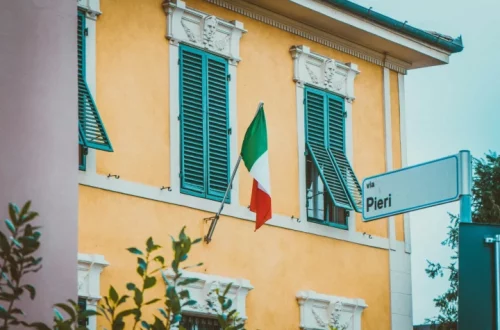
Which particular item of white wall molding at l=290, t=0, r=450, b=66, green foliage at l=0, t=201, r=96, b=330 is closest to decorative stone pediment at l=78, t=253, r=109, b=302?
white wall molding at l=290, t=0, r=450, b=66

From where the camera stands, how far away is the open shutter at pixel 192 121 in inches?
571

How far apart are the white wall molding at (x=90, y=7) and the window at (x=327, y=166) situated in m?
3.60

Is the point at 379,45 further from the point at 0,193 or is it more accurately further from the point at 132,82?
the point at 0,193

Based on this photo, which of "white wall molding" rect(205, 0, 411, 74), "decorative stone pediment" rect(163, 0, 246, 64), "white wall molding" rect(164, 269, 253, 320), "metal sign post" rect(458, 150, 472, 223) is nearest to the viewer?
"metal sign post" rect(458, 150, 472, 223)

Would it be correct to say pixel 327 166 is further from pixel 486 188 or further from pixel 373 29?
pixel 486 188

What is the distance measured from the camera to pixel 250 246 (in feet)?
49.7

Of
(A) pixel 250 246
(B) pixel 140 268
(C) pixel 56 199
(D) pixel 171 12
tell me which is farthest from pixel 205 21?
(B) pixel 140 268

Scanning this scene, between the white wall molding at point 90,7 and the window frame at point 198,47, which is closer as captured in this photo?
the white wall molding at point 90,7

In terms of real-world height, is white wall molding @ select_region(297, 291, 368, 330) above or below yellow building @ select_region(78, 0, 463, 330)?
below

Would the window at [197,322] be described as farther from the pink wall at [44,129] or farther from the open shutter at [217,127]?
the pink wall at [44,129]

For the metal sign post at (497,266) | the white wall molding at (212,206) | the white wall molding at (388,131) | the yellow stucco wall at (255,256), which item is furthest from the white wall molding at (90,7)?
the metal sign post at (497,266)

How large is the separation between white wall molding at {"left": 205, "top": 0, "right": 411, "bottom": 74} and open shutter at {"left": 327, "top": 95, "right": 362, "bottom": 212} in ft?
2.42

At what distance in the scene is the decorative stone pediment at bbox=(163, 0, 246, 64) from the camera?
14.7 m

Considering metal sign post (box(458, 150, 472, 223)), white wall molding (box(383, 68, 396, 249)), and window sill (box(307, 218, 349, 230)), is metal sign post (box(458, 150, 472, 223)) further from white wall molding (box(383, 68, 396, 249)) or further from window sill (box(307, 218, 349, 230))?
A: white wall molding (box(383, 68, 396, 249))
